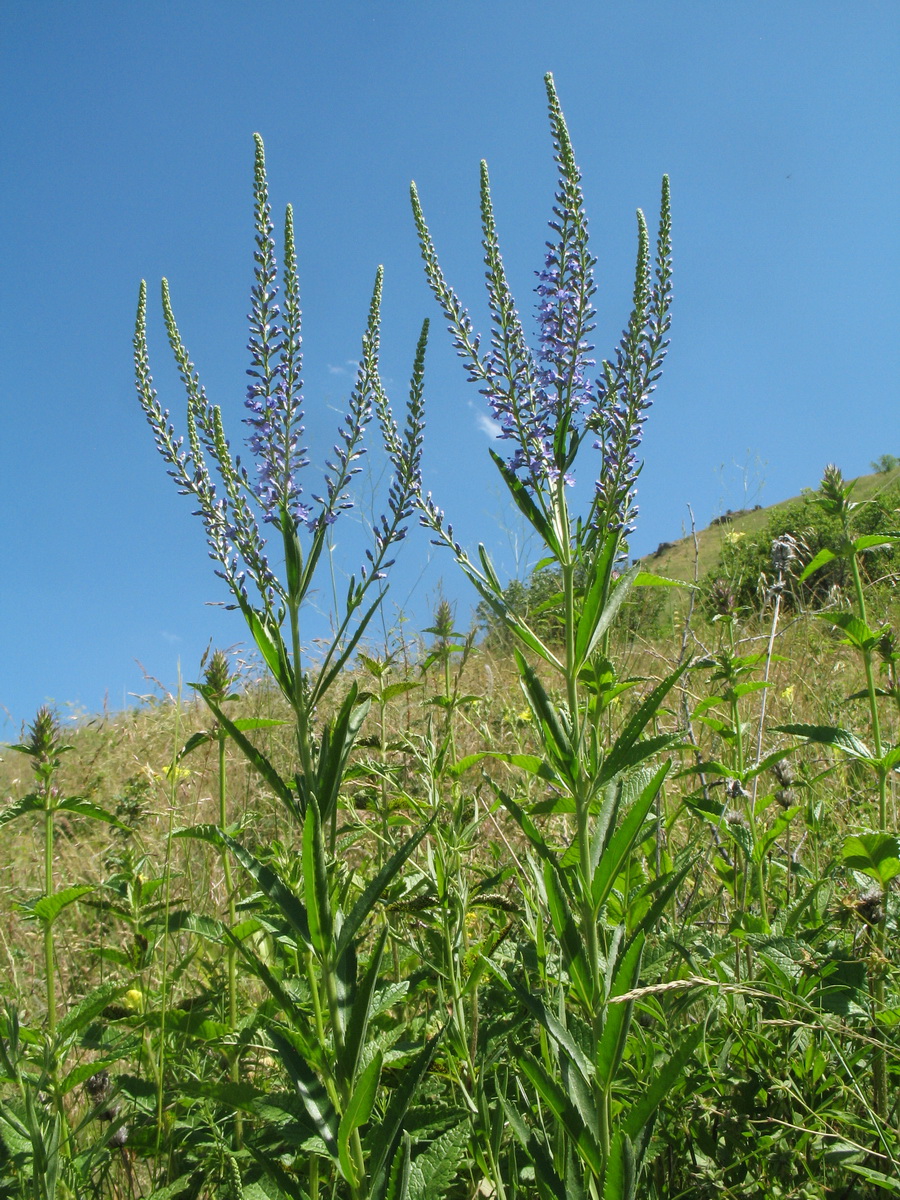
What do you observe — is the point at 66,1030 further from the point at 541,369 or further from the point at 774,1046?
the point at 541,369

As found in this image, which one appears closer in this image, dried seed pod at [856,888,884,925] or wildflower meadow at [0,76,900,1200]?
wildflower meadow at [0,76,900,1200]

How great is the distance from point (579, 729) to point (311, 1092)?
0.80 m

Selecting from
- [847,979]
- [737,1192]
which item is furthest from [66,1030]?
[847,979]

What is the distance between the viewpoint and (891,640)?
2.38 m

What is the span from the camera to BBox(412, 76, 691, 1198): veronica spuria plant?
1345 mm

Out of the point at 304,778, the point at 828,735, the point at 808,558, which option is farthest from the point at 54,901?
the point at 808,558

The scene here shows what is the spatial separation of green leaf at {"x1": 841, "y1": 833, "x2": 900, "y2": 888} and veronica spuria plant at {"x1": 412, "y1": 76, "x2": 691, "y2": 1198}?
20.2 inches

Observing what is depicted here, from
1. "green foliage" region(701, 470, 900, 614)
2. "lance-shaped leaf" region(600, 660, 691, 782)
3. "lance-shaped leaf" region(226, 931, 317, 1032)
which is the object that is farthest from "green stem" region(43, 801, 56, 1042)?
"green foliage" region(701, 470, 900, 614)

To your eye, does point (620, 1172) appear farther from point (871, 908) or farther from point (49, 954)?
point (49, 954)

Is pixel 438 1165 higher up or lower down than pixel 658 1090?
lower down

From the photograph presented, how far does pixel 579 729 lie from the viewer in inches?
62.4

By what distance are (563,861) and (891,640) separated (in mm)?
1265

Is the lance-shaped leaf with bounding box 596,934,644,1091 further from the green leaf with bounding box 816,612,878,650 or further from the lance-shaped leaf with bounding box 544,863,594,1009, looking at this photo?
the green leaf with bounding box 816,612,878,650

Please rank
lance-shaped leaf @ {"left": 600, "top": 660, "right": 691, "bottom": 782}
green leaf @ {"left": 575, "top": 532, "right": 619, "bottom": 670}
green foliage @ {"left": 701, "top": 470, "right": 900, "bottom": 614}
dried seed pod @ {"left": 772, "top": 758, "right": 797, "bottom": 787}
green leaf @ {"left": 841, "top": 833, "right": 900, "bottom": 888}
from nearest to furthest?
lance-shaped leaf @ {"left": 600, "top": 660, "right": 691, "bottom": 782}, green leaf @ {"left": 575, "top": 532, "right": 619, "bottom": 670}, green leaf @ {"left": 841, "top": 833, "right": 900, "bottom": 888}, dried seed pod @ {"left": 772, "top": 758, "right": 797, "bottom": 787}, green foliage @ {"left": 701, "top": 470, "right": 900, "bottom": 614}
